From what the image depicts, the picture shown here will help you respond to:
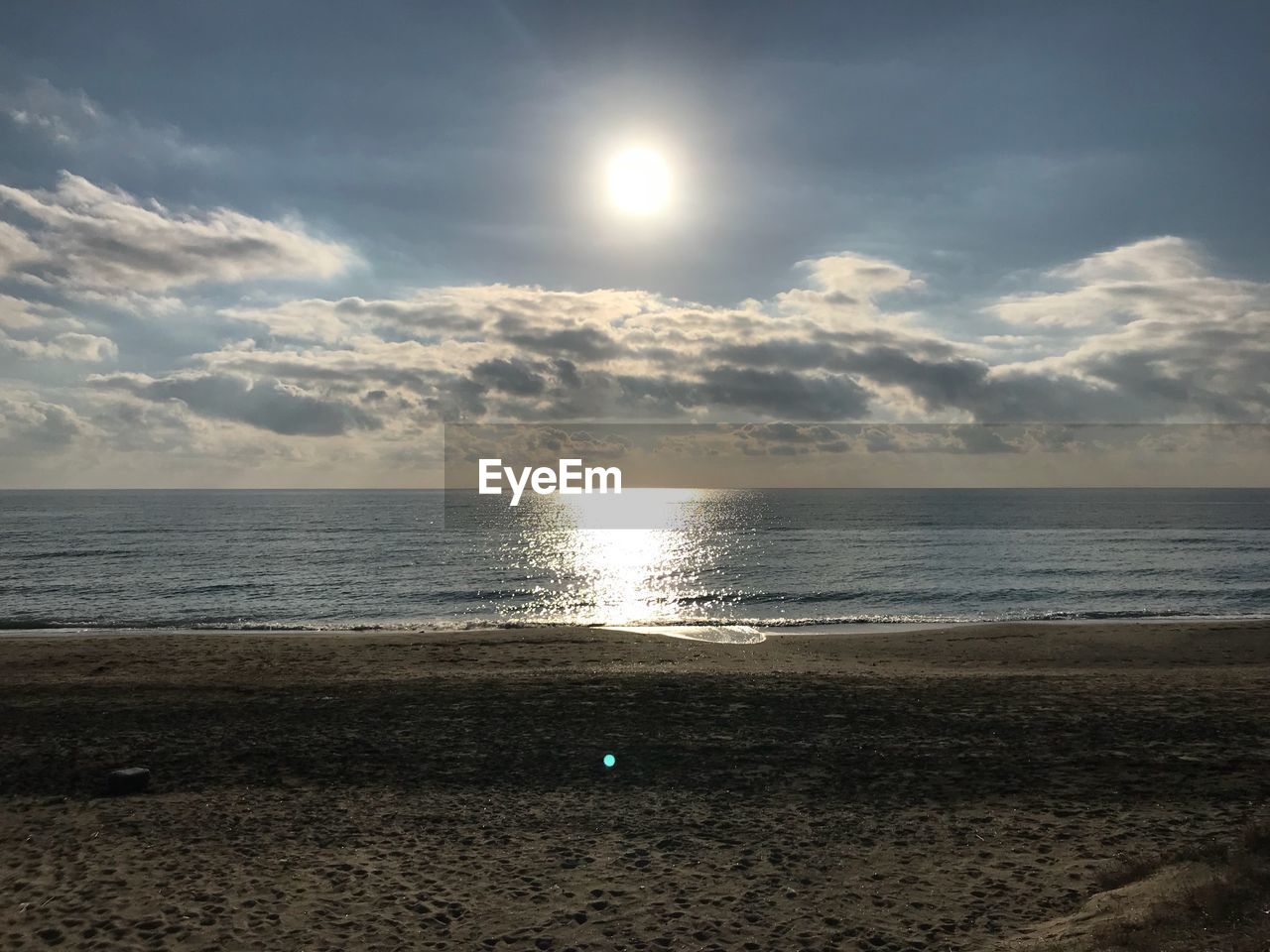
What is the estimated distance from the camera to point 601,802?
524 inches

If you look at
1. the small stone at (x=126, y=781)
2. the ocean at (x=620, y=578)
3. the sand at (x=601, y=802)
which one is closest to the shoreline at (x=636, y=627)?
the ocean at (x=620, y=578)

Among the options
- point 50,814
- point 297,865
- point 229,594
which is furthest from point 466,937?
point 229,594

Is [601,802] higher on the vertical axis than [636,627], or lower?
higher

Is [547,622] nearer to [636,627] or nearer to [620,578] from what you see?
[636,627]

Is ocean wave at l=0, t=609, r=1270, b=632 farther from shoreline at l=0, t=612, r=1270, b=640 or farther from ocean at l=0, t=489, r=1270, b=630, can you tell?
ocean at l=0, t=489, r=1270, b=630

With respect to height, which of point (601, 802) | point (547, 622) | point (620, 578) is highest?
point (601, 802)

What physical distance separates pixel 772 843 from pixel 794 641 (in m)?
23.2

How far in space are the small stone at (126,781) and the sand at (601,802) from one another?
299mm

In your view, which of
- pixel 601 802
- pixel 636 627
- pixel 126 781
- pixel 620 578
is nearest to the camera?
pixel 601 802

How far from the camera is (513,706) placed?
1959cm

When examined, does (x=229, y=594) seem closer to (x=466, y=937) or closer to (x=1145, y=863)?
(x=466, y=937)

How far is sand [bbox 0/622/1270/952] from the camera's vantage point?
9.51m

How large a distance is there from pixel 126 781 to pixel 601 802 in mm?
7917

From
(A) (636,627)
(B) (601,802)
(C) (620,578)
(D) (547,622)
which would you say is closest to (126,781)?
(B) (601,802)
